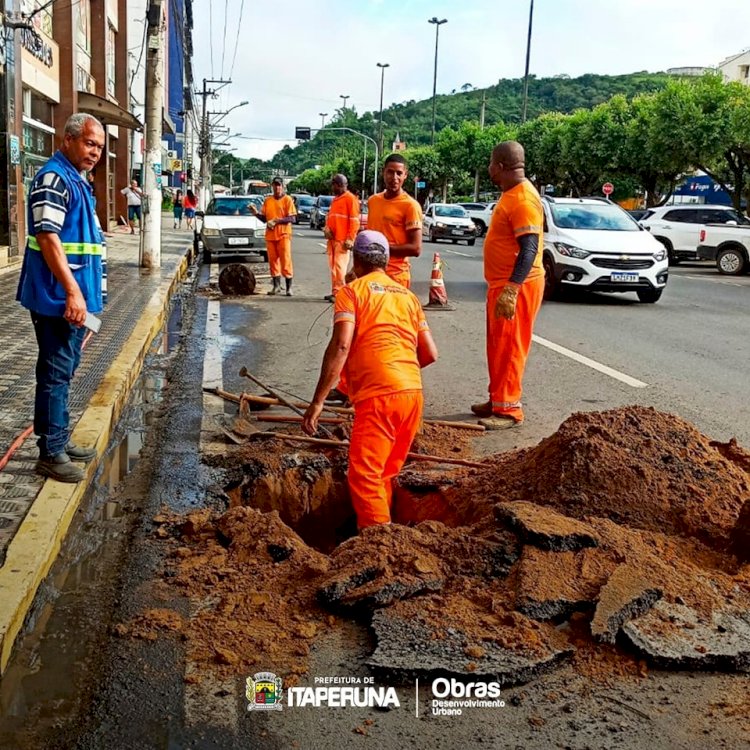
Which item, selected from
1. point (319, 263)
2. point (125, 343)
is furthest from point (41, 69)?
point (125, 343)

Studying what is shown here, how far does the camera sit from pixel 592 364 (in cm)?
948

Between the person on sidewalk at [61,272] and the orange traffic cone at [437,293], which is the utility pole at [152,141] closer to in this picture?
the orange traffic cone at [437,293]

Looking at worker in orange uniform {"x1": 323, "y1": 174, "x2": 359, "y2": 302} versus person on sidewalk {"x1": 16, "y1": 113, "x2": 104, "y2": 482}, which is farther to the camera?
worker in orange uniform {"x1": 323, "y1": 174, "x2": 359, "y2": 302}

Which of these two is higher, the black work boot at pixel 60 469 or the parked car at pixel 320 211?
the parked car at pixel 320 211

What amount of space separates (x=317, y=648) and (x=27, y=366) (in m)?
5.29

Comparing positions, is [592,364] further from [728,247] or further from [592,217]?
[728,247]

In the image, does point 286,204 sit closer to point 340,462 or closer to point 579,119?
point 340,462

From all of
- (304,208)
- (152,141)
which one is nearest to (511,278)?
(152,141)

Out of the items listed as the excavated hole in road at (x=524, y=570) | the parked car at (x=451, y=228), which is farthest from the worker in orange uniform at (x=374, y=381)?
the parked car at (x=451, y=228)

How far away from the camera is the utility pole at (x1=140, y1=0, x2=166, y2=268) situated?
17.1 metres

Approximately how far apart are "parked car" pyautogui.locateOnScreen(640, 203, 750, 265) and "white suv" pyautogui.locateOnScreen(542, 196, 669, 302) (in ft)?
39.9

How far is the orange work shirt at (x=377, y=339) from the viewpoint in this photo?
4.62m

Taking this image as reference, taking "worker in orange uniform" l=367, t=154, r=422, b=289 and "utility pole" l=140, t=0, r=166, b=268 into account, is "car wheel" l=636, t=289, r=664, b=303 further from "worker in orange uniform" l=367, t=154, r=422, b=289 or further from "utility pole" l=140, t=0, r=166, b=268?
"utility pole" l=140, t=0, r=166, b=268

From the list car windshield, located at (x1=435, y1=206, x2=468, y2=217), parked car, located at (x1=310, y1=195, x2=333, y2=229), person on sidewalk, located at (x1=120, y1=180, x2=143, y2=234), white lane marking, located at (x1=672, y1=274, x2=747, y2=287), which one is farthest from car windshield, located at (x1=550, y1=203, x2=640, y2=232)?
parked car, located at (x1=310, y1=195, x2=333, y2=229)
